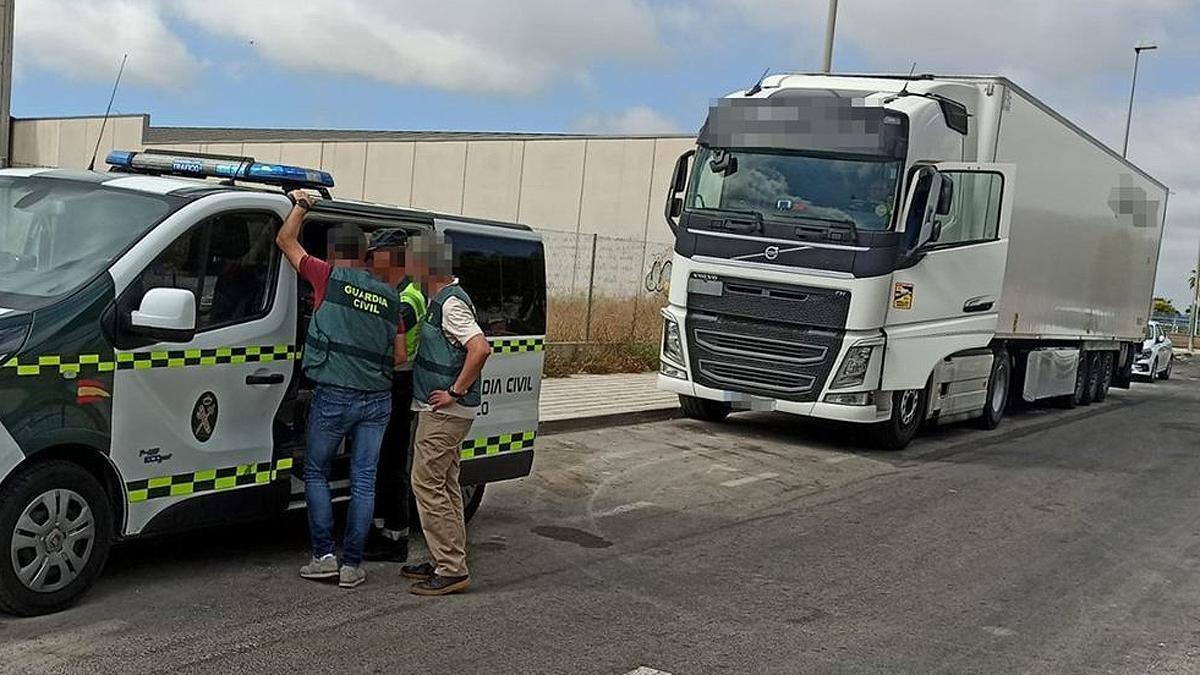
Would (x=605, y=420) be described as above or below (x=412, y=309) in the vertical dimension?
below

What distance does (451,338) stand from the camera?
6.26m

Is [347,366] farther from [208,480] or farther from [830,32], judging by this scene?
[830,32]

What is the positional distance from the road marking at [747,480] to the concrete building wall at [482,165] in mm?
16344

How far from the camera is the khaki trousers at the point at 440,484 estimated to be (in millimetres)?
6375

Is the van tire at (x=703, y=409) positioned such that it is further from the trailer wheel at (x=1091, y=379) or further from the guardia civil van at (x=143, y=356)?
the trailer wheel at (x=1091, y=379)

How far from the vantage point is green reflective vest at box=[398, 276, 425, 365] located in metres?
6.50

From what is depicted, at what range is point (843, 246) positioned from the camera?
12641mm

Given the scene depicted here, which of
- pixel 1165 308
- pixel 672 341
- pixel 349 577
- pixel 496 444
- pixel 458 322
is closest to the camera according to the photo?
pixel 458 322

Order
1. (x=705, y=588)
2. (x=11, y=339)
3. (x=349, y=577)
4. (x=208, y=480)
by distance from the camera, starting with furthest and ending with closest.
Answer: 1. (x=705, y=588)
2. (x=349, y=577)
3. (x=208, y=480)
4. (x=11, y=339)

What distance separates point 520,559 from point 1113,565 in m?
4.15

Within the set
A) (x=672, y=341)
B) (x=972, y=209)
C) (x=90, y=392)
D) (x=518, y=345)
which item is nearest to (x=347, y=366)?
(x=90, y=392)

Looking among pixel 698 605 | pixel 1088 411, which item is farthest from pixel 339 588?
pixel 1088 411

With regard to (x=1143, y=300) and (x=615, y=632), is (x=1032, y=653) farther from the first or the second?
(x=1143, y=300)

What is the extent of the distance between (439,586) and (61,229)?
2548 millimetres
